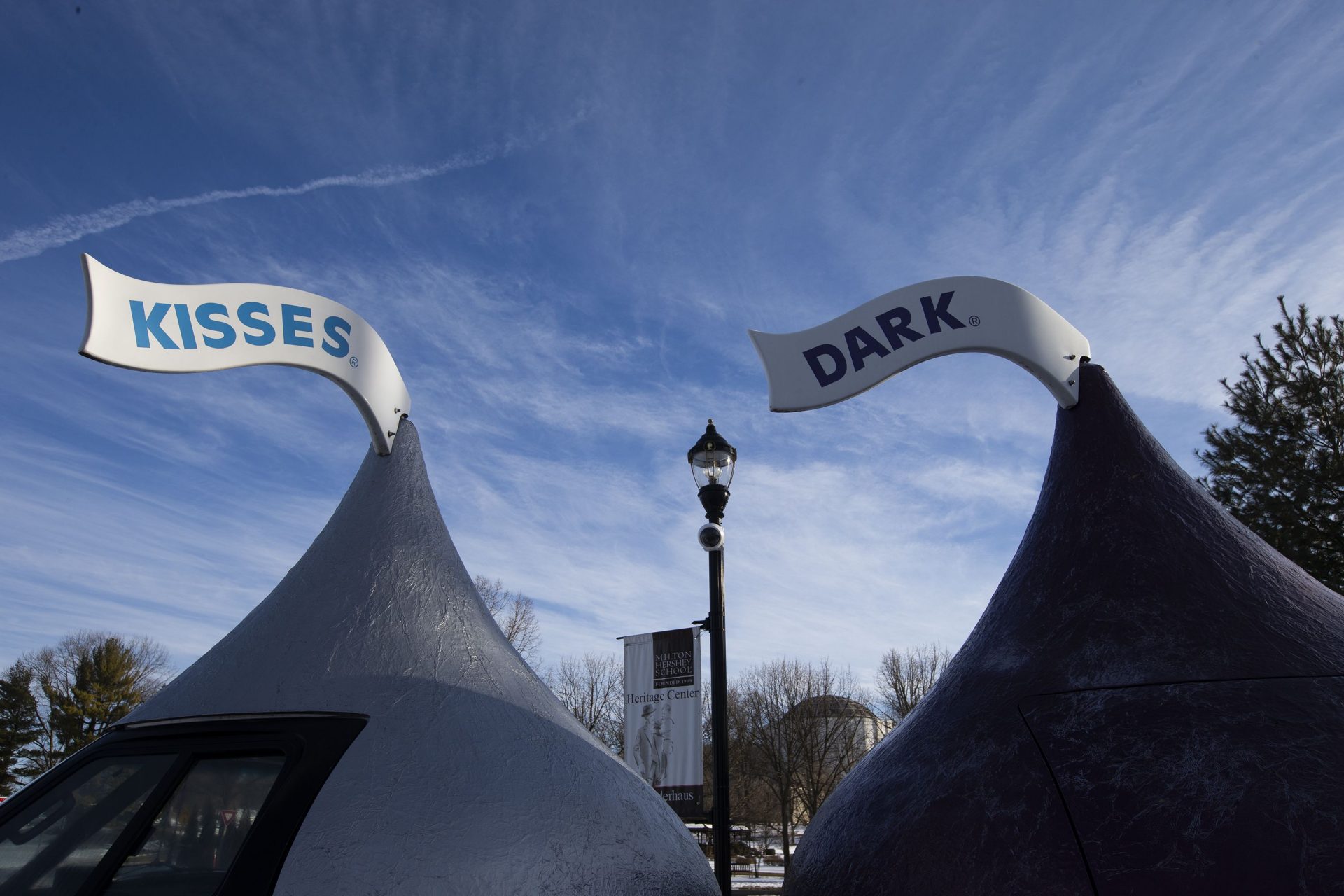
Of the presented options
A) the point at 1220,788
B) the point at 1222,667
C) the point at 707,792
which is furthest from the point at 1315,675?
the point at 707,792

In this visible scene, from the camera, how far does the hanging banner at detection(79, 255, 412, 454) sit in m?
3.88

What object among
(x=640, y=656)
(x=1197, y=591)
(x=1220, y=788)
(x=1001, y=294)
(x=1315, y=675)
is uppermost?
(x=1001, y=294)

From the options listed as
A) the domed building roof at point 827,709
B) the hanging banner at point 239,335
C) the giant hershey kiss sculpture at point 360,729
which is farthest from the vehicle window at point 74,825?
the domed building roof at point 827,709

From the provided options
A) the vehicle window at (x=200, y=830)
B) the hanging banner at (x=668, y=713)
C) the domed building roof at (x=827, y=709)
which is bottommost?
the vehicle window at (x=200, y=830)

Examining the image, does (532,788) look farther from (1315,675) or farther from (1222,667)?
(1315,675)

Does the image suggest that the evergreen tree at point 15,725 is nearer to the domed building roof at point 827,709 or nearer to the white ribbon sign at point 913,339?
the domed building roof at point 827,709

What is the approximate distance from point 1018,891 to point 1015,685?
0.84 metres

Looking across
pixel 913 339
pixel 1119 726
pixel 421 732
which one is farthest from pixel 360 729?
pixel 913 339

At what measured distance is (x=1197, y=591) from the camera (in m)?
3.40

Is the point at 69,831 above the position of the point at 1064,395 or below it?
below

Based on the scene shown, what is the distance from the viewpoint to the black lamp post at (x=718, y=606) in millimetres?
6355

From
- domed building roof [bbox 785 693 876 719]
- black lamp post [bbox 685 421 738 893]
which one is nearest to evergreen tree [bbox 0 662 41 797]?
domed building roof [bbox 785 693 876 719]

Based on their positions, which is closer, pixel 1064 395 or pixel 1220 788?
pixel 1220 788

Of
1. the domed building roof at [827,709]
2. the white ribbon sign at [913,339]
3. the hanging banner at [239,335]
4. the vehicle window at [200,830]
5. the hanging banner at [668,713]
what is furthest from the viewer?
the domed building roof at [827,709]
